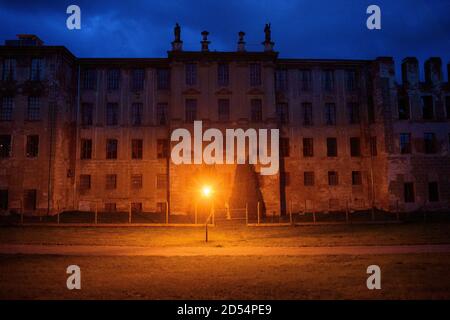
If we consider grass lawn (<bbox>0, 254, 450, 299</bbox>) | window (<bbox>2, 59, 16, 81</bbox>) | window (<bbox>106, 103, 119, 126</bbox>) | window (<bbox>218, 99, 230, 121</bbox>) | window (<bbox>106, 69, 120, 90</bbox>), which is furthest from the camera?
window (<bbox>106, 69, 120, 90</bbox>)

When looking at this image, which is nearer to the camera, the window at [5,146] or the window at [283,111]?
the window at [5,146]

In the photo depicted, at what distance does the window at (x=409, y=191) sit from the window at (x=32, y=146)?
1394 inches

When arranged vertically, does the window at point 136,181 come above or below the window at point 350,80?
below

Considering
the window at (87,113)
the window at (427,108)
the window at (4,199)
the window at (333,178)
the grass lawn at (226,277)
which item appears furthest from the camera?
the window at (333,178)

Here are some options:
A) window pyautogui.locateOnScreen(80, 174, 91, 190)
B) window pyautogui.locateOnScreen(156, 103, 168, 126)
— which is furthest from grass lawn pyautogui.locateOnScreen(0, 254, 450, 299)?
window pyautogui.locateOnScreen(156, 103, 168, 126)

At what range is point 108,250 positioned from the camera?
15.6 meters

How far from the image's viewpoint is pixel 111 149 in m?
35.4

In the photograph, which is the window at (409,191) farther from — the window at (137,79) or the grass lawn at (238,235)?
the window at (137,79)

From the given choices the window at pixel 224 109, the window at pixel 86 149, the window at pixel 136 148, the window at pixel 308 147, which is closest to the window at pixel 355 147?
the window at pixel 308 147

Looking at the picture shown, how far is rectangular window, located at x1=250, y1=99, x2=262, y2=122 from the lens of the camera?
34625 millimetres

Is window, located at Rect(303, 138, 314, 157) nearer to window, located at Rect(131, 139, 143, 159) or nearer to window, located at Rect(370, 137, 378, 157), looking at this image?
window, located at Rect(370, 137, 378, 157)

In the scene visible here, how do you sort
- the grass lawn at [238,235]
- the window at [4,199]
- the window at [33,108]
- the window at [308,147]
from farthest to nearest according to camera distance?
the window at [308,147] < the window at [33,108] < the window at [4,199] < the grass lawn at [238,235]

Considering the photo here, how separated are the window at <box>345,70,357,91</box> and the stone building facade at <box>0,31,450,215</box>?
5.7 inches

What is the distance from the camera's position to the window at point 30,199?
3123 centimetres
